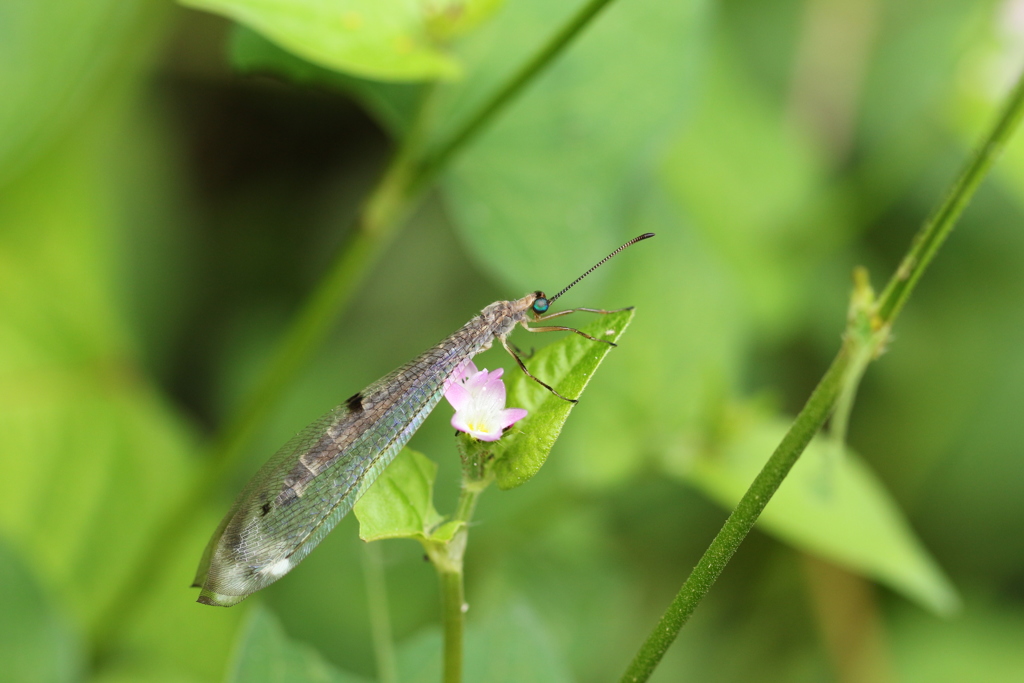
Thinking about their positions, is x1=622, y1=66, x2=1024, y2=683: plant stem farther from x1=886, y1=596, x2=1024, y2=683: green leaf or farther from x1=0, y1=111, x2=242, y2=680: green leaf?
x1=886, y1=596, x2=1024, y2=683: green leaf

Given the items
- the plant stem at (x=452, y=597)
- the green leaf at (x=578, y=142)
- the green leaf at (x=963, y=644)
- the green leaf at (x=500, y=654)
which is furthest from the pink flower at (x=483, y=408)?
the green leaf at (x=963, y=644)

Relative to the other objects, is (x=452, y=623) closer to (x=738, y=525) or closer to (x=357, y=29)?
(x=738, y=525)

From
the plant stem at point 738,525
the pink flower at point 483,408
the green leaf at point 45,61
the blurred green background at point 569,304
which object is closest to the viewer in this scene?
the plant stem at point 738,525

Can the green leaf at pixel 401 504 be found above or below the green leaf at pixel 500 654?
above

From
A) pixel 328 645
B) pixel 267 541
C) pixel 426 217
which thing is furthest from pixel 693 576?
pixel 426 217

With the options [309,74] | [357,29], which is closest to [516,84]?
[357,29]

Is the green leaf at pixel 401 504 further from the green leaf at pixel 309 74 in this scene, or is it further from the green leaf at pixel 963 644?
the green leaf at pixel 963 644

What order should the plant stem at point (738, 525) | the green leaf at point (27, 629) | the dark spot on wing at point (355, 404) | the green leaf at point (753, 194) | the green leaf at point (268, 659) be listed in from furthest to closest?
the green leaf at point (753, 194), the green leaf at point (27, 629), the dark spot on wing at point (355, 404), the green leaf at point (268, 659), the plant stem at point (738, 525)

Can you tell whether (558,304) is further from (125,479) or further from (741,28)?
(741,28)
